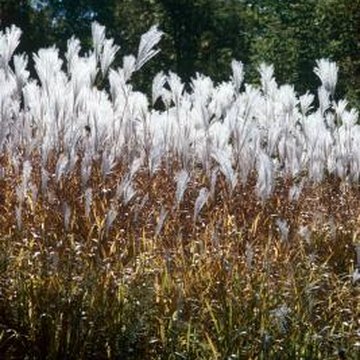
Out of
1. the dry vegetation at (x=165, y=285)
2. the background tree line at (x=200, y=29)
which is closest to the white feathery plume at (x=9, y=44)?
the dry vegetation at (x=165, y=285)

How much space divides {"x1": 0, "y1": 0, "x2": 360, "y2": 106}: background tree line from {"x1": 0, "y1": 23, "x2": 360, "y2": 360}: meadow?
19.1 m

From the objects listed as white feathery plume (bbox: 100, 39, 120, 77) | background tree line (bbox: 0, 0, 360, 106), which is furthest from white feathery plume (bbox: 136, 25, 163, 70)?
background tree line (bbox: 0, 0, 360, 106)

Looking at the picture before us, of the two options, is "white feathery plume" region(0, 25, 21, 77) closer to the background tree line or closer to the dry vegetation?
the dry vegetation

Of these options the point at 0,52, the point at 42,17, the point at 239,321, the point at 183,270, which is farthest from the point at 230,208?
the point at 42,17

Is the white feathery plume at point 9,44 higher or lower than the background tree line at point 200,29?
lower

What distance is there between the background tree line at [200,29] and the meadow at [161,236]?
1908 cm

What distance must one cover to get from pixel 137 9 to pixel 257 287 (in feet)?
111

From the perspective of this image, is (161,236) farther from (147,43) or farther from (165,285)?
(147,43)

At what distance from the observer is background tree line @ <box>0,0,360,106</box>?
28984 millimetres

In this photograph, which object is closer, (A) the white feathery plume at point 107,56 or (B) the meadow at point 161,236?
(B) the meadow at point 161,236

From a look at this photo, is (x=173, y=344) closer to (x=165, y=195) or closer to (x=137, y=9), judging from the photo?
(x=165, y=195)

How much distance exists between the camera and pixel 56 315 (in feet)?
10.1

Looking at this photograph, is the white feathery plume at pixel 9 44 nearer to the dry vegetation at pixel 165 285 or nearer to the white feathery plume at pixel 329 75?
the dry vegetation at pixel 165 285

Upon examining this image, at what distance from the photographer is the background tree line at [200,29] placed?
2898cm
